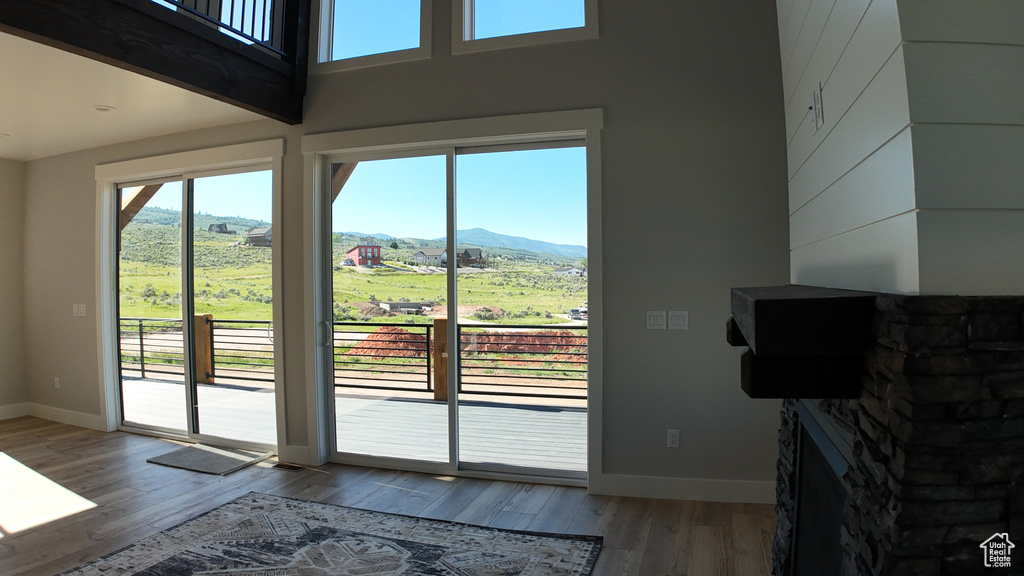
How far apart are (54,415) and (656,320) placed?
19.5 ft

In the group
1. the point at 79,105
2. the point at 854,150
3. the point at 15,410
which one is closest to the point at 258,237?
the point at 79,105

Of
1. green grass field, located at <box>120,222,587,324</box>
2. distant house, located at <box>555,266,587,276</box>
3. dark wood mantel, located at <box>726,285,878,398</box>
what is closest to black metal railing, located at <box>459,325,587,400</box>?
green grass field, located at <box>120,222,587,324</box>

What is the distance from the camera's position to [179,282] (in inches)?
191

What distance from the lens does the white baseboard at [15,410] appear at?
558 cm

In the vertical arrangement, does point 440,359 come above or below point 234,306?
below

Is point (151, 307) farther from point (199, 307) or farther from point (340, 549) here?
point (340, 549)

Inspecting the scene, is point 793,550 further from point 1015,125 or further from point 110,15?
point 110,15

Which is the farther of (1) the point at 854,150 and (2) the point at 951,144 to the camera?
(1) the point at 854,150

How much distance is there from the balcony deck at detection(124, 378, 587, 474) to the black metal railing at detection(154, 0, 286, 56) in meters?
2.55

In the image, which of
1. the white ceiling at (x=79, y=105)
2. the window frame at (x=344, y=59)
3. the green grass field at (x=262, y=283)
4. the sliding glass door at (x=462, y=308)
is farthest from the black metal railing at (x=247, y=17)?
the green grass field at (x=262, y=283)

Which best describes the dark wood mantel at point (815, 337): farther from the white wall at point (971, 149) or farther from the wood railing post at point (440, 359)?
the wood railing post at point (440, 359)

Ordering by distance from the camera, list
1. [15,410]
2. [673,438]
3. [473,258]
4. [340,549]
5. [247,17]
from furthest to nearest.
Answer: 1. [15,410]
2. [473,258]
3. [247,17]
4. [673,438]
5. [340,549]

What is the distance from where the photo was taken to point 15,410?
223 inches

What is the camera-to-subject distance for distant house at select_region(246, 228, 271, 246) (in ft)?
14.6
